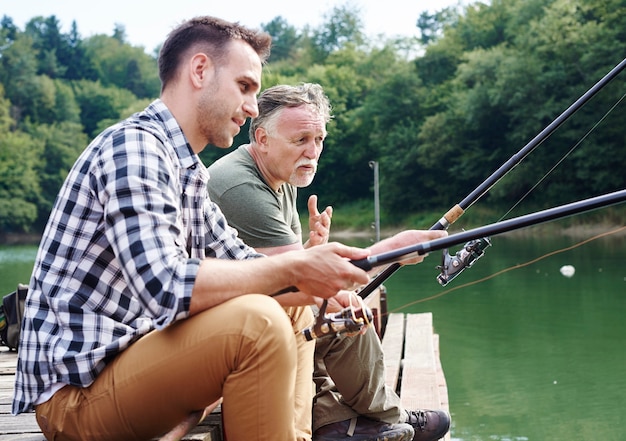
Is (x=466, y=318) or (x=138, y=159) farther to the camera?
(x=466, y=318)

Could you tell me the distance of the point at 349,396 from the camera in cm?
261

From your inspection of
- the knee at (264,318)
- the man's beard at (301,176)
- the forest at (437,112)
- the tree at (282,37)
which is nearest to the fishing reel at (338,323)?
the knee at (264,318)

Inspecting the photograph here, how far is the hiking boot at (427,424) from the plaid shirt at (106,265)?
1.34 meters

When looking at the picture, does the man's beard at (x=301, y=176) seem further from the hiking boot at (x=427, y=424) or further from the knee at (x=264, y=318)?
the knee at (x=264, y=318)

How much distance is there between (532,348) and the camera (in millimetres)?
7945

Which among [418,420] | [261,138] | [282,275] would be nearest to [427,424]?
[418,420]

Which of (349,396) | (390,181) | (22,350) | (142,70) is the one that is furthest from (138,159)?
(142,70)

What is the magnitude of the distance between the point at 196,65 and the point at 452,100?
113 feet

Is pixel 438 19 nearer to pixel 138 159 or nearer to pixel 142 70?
pixel 142 70

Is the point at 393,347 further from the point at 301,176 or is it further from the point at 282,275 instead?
the point at 282,275

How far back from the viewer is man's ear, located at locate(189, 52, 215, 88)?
190 cm

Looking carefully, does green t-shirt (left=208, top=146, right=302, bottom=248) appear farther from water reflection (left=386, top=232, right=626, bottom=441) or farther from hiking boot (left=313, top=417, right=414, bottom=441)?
water reflection (left=386, top=232, right=626, bottom=441)

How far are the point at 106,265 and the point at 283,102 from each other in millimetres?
1538

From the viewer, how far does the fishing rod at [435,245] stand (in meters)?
1.82
